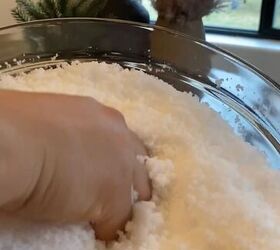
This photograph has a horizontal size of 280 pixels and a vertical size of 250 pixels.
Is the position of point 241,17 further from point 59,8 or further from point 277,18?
point 59,8

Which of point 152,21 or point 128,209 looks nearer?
point 128,209

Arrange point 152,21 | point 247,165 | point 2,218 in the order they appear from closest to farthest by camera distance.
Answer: point 2,218 < point 247,165 < point 152,21

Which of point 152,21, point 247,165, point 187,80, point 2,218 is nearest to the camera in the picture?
point 2,218

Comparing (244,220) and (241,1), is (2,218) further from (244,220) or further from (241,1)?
(241,1)

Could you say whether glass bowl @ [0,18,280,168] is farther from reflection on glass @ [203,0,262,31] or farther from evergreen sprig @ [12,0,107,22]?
reflection on glass @ [203,0,262,31]

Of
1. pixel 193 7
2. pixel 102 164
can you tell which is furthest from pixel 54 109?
pixel 193 7

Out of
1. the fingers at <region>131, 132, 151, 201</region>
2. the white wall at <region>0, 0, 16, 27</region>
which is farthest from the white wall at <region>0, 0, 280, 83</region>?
the fingers at <region>131, 132, 151, 201</region>
